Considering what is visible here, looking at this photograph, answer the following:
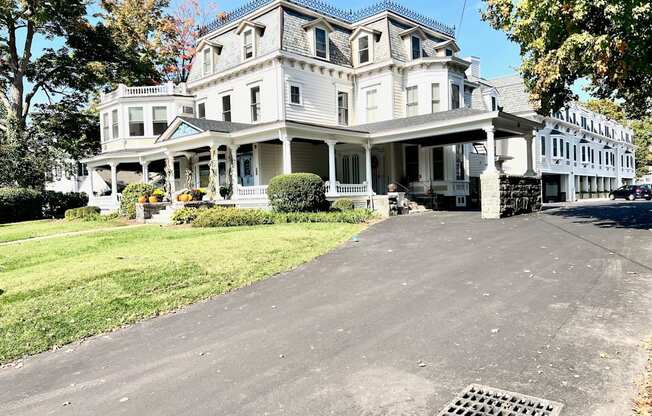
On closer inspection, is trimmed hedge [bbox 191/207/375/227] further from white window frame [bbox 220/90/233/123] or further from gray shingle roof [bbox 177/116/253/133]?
white window frame [bbox 220/90/233/123]

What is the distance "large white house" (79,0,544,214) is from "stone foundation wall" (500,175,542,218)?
1656 millimetres

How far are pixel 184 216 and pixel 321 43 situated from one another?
38.8 feet

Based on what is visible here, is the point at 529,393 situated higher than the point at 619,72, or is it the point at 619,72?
the point at 619,72

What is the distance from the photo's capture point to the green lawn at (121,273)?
6.43 m

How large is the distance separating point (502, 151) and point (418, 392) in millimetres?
33711

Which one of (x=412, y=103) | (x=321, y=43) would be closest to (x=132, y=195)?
(x=321, y=43)

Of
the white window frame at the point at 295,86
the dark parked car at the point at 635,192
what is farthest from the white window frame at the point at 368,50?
the dark parked car at the point at 635,192

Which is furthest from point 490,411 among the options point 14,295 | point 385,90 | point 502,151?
point 502,151

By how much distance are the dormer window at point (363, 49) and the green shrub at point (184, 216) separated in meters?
12.9

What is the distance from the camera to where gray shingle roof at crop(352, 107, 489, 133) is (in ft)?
62.4

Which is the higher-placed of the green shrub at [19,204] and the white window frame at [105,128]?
the white window frame at [105,128]

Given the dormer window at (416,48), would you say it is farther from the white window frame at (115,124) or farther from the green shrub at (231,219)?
the white window frame at (115,124)

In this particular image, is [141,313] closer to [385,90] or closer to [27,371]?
[27,371]

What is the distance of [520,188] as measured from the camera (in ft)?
59.8
